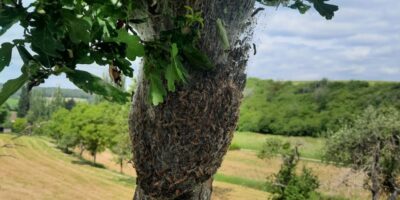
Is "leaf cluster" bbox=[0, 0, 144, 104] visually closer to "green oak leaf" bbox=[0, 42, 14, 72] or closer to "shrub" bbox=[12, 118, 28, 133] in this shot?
"green oak leaf" bbox=[0, 42, 14, 72]

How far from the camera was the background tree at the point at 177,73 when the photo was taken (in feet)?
7.82

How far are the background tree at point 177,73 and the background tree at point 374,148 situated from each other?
24955mm

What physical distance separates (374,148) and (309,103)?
169ft

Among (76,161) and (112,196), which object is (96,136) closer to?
(76,161)

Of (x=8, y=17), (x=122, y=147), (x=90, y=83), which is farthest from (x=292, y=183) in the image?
(x=122, y=147)

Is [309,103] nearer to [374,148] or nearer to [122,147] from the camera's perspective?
[122,147]

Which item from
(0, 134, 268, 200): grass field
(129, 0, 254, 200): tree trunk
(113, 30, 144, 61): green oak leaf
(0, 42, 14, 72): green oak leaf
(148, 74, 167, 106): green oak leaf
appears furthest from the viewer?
(0, 134, 268, 200): grass field

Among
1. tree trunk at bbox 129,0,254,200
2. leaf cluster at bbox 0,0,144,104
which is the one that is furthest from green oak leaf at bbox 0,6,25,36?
tree trunk at bbox 129,0,254,200

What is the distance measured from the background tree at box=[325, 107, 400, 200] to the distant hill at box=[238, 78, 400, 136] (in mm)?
28352

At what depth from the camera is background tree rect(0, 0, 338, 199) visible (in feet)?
7.82

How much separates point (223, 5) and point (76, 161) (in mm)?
71231

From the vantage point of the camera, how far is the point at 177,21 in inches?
109

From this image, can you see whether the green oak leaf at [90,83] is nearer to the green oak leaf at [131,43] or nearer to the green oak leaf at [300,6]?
the green oak leaf at [131,43]

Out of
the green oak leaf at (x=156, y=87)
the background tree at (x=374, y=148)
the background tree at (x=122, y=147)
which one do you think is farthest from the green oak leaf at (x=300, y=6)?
the background tree at (x=122, y=147)
